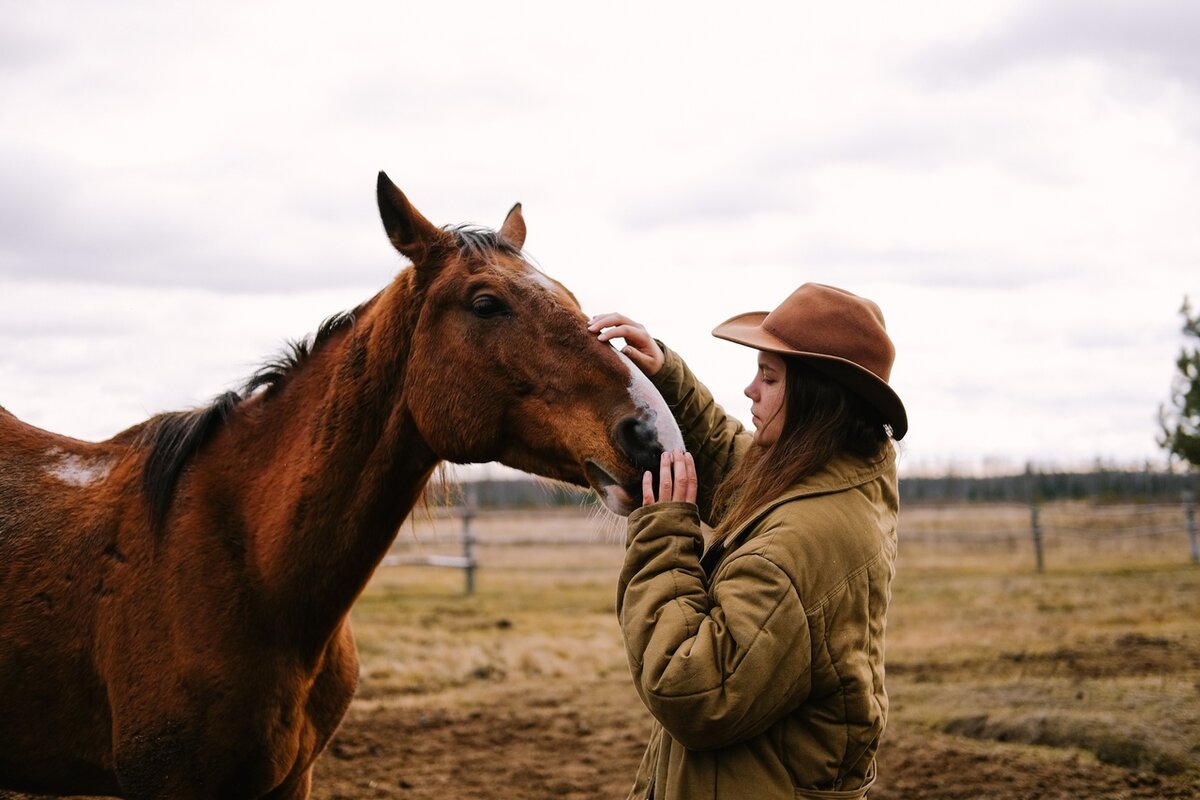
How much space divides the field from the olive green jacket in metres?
0.70

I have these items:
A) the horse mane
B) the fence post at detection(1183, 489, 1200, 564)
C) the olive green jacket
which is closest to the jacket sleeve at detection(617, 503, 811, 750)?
the olive green jacket

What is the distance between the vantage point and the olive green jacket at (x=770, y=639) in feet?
6.68

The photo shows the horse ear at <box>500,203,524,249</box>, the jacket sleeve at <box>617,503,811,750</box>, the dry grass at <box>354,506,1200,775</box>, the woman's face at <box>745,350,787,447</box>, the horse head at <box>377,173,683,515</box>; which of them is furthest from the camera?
the dry grass at <box>354,506,1200,775</box>

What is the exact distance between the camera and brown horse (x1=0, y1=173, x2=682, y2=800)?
9.31 ft

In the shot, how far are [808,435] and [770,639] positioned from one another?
1.81 ft

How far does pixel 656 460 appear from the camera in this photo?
98.2 inches

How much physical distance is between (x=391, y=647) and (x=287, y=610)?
7.68 metres

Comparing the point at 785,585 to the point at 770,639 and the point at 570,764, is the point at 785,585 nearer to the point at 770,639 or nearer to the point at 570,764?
the point at 770,639

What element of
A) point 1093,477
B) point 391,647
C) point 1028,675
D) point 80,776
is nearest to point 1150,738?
point 1028,675

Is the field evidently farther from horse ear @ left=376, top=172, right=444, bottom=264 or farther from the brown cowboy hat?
horse ear @ left=376, top=172, right=444, bottom=264

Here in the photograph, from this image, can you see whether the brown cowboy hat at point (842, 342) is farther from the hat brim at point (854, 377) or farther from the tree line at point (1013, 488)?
the tree line at point (1013, 488)

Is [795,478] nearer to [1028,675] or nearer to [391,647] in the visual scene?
[1028,675]

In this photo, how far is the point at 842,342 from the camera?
2348 millimetres

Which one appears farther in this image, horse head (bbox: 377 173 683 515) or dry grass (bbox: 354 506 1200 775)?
dry grass (bbox: 354 506 1200 775)
